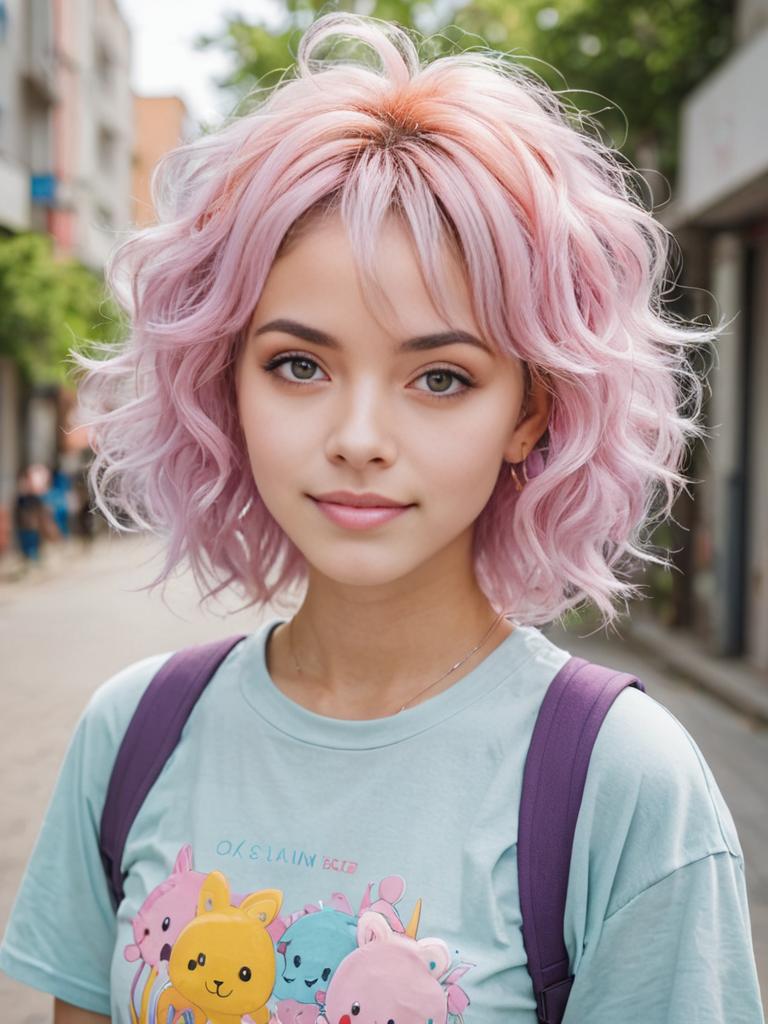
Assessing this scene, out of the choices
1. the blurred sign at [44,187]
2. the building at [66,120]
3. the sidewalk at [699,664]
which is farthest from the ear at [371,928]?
the blurred sign at [44,187]

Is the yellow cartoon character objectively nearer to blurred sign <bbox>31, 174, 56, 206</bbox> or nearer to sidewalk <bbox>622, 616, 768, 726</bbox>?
sidewalk <bbox>622, 616, 768, 726</bbox>

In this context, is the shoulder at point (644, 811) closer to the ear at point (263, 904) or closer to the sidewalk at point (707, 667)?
the ear at point (263, 904)

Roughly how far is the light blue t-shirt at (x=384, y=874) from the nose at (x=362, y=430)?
0.34 m

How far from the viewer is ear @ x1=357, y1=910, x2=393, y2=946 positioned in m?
1.40

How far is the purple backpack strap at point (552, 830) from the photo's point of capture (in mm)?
1378

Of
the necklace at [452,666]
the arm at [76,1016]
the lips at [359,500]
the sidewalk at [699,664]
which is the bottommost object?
the sidewalk at [699,664]

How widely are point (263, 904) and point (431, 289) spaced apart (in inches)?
29.7

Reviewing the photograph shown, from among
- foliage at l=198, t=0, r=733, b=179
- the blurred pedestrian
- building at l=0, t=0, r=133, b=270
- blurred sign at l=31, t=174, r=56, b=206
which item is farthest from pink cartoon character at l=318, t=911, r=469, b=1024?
blurred sign at l=31, t=174, r=56, b=206

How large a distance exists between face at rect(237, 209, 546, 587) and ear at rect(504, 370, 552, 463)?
0.26 ft

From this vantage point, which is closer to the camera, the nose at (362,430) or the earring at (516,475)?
the nose at (362,430)

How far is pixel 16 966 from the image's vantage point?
1.72m

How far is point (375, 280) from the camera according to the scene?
1.41 m

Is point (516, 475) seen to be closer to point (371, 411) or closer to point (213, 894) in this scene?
point (371, 411)

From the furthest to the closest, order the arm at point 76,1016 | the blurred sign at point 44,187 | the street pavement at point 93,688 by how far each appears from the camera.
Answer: the blurred sign at point 44,187, the street pavement at point 93,688, the arm at point 76,1016
